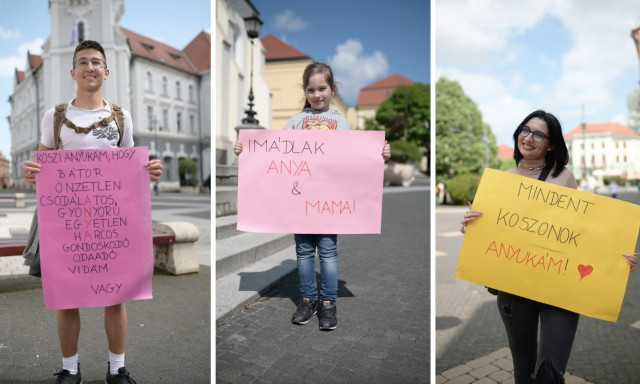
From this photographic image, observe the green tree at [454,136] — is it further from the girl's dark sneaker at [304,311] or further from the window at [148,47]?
the girl's dark sneaker at [304,311]

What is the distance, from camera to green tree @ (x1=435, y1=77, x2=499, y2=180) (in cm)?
4066

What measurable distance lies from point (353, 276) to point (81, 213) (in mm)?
2184

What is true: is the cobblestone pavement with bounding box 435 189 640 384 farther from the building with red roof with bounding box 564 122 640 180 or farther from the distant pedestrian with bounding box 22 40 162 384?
the building with red roof with bounding box 564 122 640 180

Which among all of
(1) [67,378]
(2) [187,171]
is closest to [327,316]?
(1) [67,378]

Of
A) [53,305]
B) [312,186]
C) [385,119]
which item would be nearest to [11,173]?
[53,305]

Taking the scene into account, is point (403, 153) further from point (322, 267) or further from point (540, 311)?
point (540, 311)

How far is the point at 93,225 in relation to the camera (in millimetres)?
2627

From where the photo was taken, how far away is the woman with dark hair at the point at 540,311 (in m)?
2.37

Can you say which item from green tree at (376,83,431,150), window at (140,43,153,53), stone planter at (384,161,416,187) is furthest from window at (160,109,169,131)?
stone planter at (384,161,416,187)

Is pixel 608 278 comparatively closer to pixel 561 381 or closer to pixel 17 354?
pixel 561 381

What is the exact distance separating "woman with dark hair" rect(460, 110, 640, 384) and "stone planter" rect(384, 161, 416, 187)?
26.6m

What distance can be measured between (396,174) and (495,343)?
25463 mm

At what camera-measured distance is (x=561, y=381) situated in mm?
2377

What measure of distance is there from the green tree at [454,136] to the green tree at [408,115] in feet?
4.85
